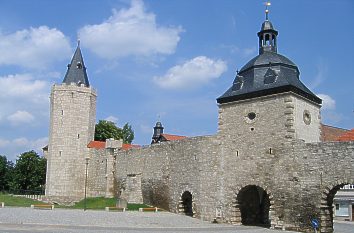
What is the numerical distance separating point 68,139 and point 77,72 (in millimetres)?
6286

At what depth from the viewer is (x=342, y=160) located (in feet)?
66.5

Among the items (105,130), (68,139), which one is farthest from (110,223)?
(105,130)

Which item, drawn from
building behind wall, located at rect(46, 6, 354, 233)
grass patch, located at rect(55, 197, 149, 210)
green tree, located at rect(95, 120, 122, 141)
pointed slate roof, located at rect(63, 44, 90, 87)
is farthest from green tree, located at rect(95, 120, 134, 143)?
building behind wall, located at rect(46, 6, 354, 233)

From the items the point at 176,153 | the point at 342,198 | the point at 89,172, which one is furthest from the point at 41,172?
the point at 342,198

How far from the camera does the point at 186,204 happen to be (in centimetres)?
2916

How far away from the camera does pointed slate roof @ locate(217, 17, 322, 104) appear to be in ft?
77.9

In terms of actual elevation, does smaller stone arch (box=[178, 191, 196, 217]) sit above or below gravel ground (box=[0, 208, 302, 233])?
above

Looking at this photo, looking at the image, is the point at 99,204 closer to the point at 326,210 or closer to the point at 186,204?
the point at 186,204

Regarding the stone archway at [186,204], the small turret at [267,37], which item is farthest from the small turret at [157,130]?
the small turret at [267,37]

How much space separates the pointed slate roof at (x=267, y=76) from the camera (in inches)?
935

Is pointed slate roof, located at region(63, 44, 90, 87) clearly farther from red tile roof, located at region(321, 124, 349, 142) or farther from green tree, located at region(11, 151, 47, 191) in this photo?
red tile roof, located at region(321, 124, 349, 142)

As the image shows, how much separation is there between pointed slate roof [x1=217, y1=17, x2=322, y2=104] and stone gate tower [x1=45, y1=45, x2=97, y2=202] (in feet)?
53.2

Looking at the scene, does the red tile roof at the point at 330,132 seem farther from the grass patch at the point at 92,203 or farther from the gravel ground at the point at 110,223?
the gravel ground at the point at 110,223

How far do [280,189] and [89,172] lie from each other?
802 inches
